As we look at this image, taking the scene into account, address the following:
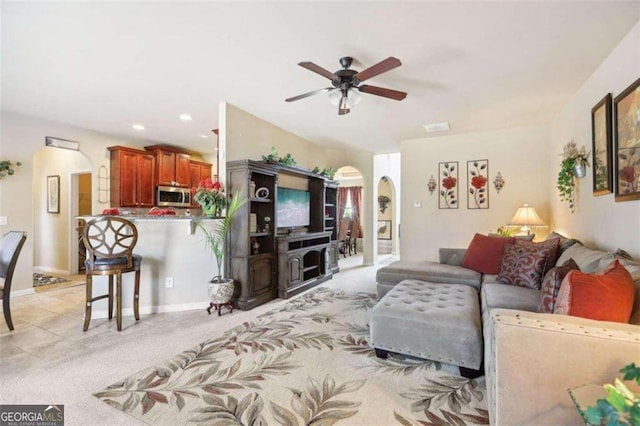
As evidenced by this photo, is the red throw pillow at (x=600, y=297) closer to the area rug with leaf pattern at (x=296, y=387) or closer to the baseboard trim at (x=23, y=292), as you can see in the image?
the area rug with leaf pattern at (x=296, y=387)

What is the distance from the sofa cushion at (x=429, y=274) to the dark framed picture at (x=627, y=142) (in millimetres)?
1441

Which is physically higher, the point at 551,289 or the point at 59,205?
the point at 59,205

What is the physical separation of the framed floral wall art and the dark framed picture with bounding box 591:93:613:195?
241cm

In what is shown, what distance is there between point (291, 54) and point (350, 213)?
767cm

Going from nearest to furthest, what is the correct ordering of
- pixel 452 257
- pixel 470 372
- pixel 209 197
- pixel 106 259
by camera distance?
pixel 470 372 < pixel 106 259 < pixel 209 197 < pixel 452 257

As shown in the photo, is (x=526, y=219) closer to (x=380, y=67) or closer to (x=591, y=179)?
(x=591, y=179)

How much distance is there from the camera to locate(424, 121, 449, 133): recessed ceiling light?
4648 mm

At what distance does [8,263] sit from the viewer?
9.32 feet

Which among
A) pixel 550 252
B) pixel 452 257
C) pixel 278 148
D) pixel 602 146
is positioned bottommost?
pixel 452 257

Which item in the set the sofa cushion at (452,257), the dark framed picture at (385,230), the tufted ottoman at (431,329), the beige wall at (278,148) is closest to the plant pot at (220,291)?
the beige wall at (278,148)

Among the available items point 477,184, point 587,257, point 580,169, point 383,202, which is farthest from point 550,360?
point 383,202

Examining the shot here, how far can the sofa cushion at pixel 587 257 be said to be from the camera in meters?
2.02

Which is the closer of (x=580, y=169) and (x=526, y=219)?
(x=580, y=169)

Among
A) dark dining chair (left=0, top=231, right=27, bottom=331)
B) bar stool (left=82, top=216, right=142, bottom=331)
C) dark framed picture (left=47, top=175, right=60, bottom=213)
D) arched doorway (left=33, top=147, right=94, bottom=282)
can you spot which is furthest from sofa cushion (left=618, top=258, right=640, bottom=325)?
dark framed picture (left=47, top=175, right=60, bottom=213)
